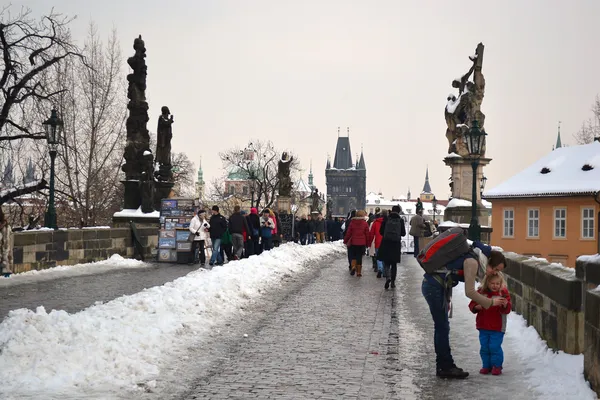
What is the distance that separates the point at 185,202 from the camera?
25828 millimetres

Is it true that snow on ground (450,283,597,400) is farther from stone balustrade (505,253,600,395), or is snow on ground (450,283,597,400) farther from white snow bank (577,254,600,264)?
white snow bank (577,254,600,264)

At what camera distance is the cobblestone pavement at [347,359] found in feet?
24.9

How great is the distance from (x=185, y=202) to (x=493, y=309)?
1819 cm

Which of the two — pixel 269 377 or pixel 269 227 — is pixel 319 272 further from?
pixel 269 377

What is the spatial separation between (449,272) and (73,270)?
14564 mm

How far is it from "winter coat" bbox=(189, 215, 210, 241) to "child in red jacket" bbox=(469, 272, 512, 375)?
1719cm

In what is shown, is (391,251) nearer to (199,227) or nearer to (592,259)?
(199,227)

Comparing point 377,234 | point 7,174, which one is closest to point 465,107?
point 377,234

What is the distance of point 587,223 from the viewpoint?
46.6 metres

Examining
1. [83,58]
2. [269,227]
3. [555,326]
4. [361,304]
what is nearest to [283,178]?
[269,227]

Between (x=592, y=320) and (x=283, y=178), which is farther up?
(x=283, y=178)

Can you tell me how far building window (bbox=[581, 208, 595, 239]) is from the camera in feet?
151

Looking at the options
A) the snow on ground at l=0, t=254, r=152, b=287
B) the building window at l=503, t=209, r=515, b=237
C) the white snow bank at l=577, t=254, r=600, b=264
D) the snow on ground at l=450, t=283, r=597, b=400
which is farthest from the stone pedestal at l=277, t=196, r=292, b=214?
the white snow bank at l=577, t=254, r=600, b=264

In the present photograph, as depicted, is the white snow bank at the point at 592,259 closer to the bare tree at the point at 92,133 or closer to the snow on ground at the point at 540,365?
the snow on ground at the point at 540,365
